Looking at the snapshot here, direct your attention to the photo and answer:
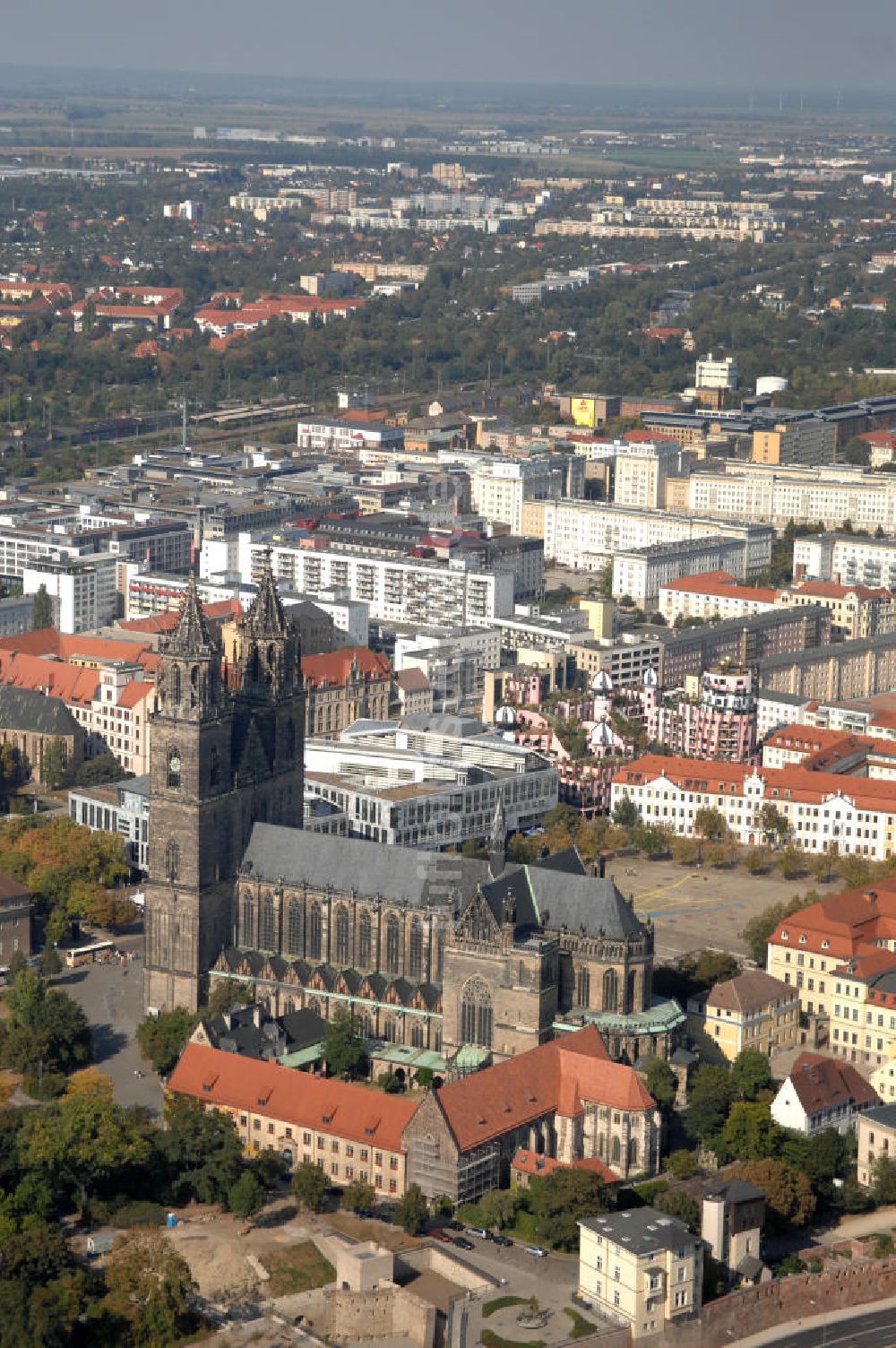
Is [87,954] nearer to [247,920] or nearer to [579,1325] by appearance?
[247,920]

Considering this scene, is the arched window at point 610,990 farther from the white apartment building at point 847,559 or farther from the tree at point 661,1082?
the white apartment building at point 847,559

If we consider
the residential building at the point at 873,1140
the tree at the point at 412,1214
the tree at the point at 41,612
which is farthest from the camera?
the tree at the point at 41,612

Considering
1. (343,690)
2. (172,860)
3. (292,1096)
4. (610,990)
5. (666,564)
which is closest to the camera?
(292,1096)

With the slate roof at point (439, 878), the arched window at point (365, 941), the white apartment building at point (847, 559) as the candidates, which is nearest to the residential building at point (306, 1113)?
the arched window at point (365, 941)

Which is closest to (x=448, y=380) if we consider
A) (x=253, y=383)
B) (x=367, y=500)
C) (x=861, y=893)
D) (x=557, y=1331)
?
(x=253, y=383)

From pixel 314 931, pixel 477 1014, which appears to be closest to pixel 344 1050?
pixel 477 1014

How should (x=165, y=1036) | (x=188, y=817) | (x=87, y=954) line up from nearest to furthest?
(x=165, y=1036), (x=188, y=817), (x=87, y=954)
